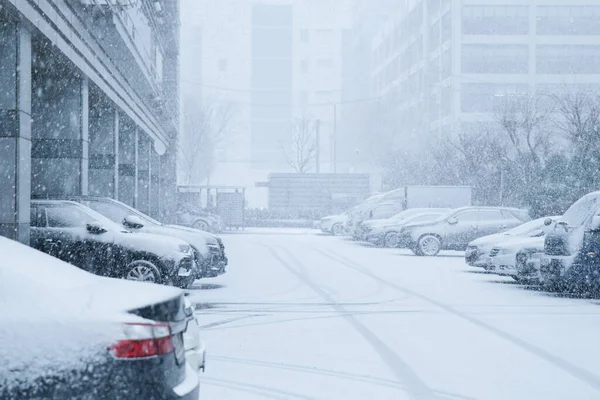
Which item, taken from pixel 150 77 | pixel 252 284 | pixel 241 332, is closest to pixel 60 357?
pixel 241 332

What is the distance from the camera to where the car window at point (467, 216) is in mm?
24547

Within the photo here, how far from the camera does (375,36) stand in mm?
95625

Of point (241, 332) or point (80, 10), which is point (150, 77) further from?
point (241, 332)

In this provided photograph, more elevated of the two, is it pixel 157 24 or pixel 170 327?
pixel 157 24

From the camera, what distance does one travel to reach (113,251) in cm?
1230

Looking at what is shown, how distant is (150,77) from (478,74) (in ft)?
121

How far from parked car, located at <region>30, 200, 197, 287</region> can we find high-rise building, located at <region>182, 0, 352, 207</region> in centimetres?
8953

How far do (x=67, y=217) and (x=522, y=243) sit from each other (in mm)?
8529

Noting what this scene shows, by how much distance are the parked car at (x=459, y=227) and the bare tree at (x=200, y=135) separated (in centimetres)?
4501

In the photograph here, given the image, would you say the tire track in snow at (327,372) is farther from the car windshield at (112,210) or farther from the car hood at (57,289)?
the car windshield at (112,210)

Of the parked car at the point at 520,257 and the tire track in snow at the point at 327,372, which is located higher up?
the parked car at the point at 520,257

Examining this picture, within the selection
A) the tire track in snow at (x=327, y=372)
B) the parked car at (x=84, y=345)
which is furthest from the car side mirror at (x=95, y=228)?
the parked car at (x=84, y=345)

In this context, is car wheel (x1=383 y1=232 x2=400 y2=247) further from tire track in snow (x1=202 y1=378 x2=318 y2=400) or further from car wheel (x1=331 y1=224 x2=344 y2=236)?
tire track in snow (x1=202 y1=378 x2=318 y2=400)

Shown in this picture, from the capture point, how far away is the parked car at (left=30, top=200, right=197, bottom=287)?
483 inches
